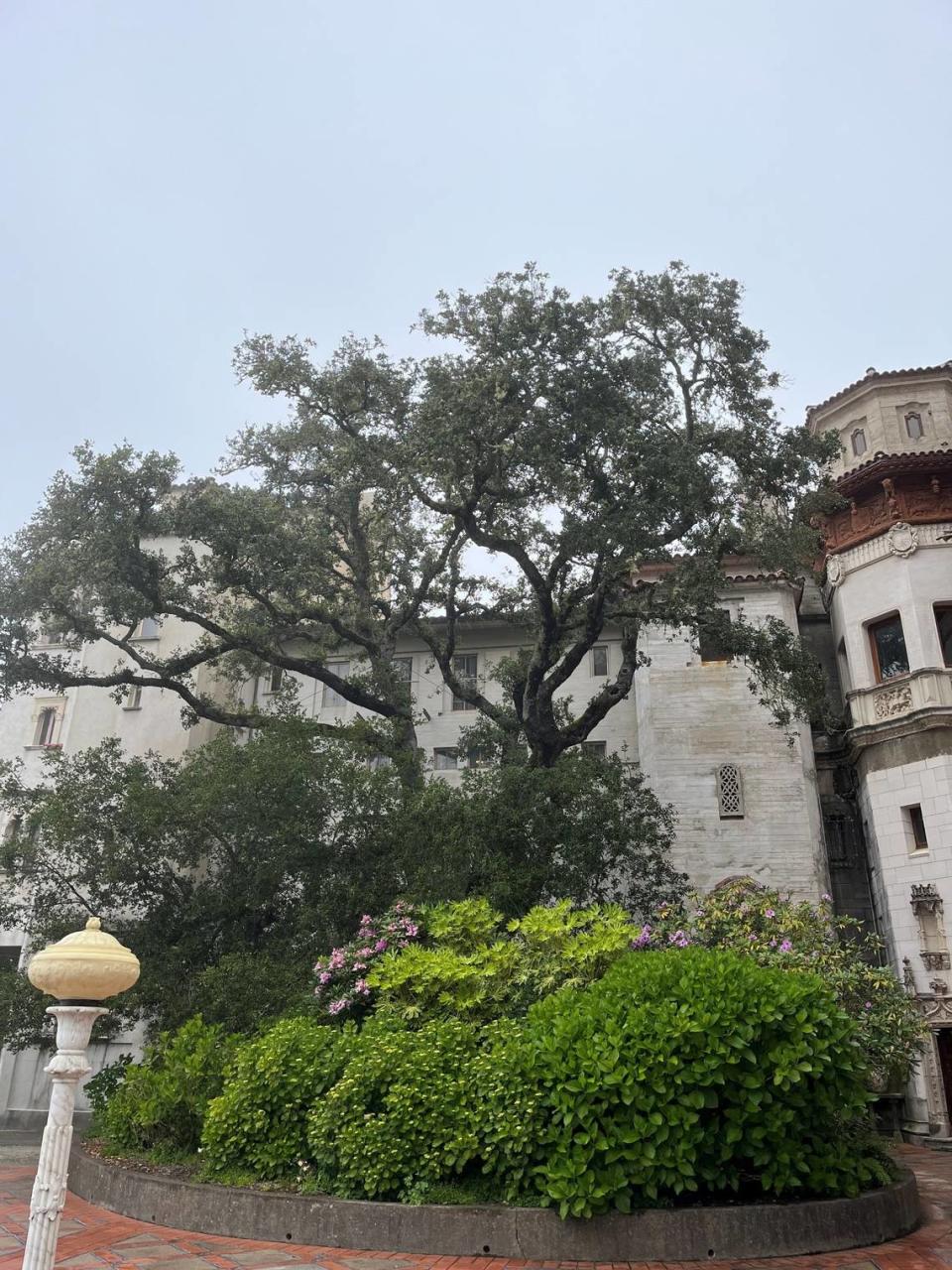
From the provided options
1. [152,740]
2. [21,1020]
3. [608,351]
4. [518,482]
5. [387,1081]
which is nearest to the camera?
[387,1081]

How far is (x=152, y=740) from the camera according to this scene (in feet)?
86.8

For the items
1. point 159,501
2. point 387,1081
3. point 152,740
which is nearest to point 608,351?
point 159,501

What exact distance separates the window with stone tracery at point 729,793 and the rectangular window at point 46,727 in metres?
19.4

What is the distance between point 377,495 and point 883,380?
49.2 feet

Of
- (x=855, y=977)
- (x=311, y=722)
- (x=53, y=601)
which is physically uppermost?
(x=53, y=601)

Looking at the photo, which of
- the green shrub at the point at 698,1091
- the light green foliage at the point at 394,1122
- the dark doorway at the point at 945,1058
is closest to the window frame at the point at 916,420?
the dark doorway at the point at 945,1058

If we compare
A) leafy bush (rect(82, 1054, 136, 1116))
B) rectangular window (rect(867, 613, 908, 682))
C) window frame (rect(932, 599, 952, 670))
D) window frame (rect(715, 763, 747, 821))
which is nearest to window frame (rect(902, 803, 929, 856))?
rectangular window (rect(867, 613, 908, 682))

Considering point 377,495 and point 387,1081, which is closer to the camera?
point 387,1081

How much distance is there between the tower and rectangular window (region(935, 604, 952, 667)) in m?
0.03

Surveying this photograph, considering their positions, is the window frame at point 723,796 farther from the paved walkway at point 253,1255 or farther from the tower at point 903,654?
the paved walkway at point 253,1255

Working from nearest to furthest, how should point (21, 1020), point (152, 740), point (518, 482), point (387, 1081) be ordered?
1. point (387, 1081)
2. point (21, 1020)
3. point (518, 482)
4. point (152, 740)

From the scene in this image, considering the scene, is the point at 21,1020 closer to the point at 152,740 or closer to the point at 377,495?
the point at 377,495

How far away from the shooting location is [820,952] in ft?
36.8

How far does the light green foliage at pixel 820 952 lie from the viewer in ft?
32.8
